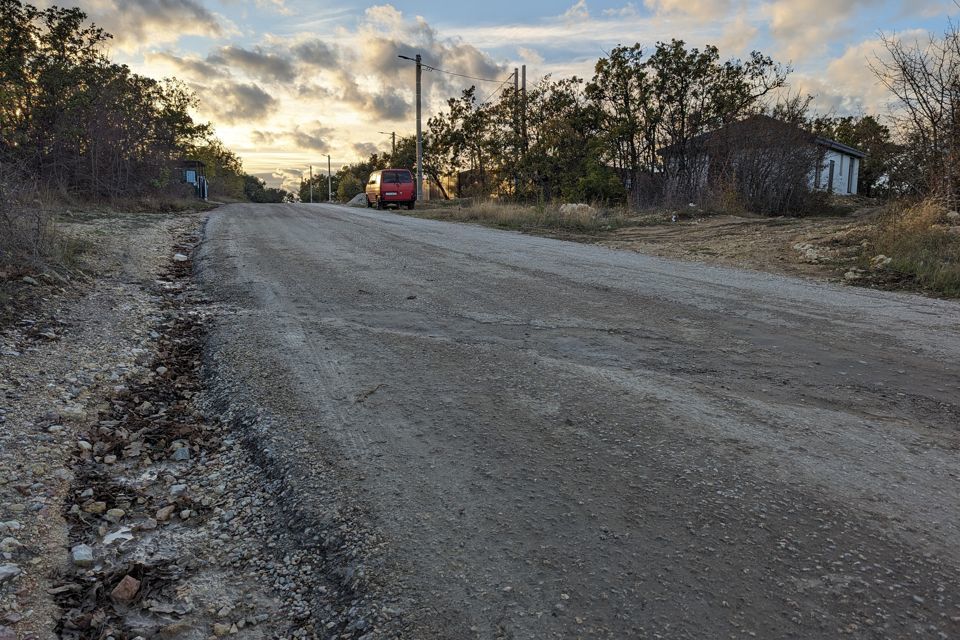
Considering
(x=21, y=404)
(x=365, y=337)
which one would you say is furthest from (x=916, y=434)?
(x=21, y=404)

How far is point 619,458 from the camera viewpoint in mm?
2406

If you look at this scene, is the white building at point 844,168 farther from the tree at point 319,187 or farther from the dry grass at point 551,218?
the tree at point 319,187

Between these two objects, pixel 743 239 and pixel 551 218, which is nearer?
pixel 743 239

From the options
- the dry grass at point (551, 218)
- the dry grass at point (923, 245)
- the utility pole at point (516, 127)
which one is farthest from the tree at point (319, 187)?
the dry grass at point (923, 245)

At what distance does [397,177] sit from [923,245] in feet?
77.6

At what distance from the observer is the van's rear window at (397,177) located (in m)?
28.2

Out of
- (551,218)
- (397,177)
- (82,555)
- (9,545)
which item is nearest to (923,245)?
(551,218)

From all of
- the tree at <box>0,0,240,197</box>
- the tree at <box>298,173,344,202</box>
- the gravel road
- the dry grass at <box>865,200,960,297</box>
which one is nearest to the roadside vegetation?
the tree at <box>0,0,240,197</box>

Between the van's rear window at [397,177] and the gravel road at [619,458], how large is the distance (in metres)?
24.1

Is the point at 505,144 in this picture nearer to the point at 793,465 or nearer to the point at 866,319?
the point at 866,319

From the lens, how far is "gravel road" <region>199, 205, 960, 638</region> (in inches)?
64.3

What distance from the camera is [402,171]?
94.3 ft

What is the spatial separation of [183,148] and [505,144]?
15312 millimetres

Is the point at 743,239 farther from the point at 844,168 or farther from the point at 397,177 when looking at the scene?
the point at 844,168
